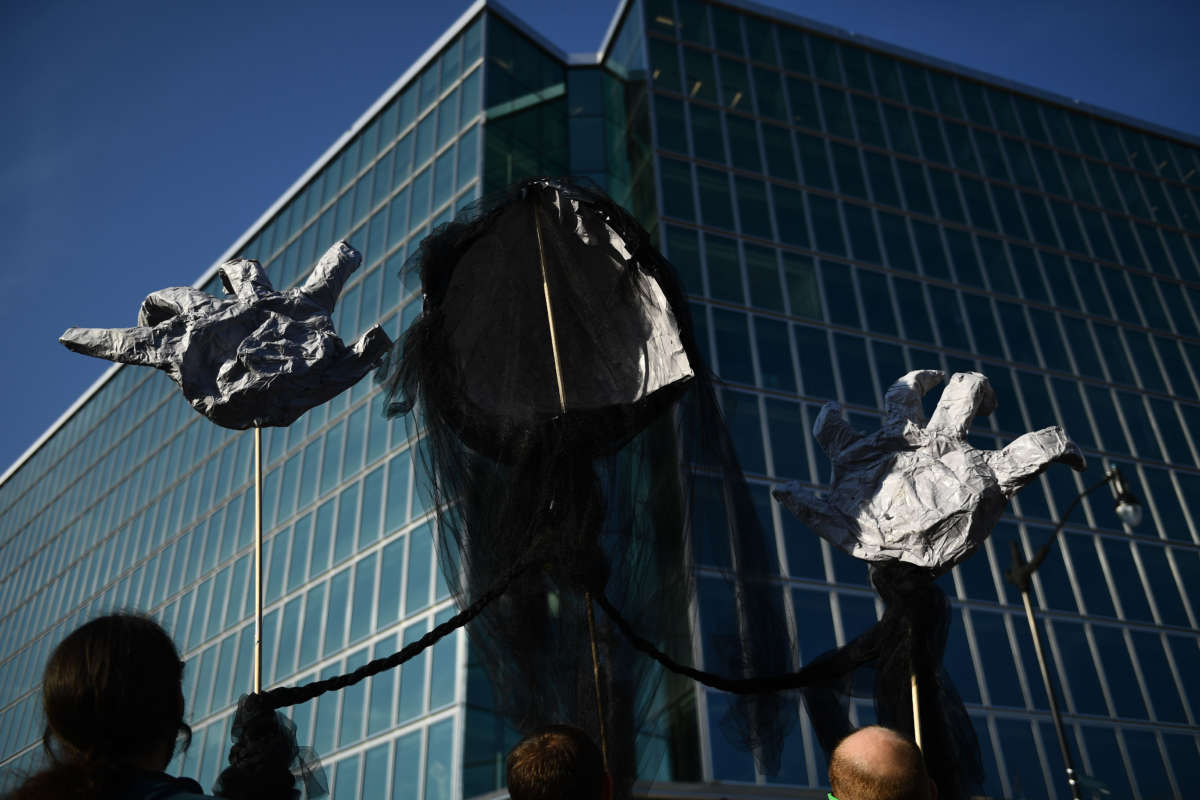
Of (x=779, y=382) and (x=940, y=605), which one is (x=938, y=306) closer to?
(x=779, y=382)

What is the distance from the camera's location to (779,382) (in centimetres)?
2002

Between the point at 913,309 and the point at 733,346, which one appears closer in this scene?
the point at 733,346

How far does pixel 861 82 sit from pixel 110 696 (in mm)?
25891

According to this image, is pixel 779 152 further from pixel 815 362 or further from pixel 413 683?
pixel 413 683

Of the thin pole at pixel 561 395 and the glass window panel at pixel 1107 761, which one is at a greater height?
the glass window panel at pixel 1107 761

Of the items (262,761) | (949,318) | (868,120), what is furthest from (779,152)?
(262,761)

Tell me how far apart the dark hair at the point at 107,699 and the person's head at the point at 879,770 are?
1658 millimetres

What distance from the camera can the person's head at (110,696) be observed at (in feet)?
5.90

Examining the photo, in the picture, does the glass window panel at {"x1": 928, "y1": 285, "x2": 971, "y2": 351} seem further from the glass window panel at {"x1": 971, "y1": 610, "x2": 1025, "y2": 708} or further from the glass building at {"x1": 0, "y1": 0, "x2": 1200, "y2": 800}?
the glass window panel at {"x1": 971, "y1": 610, "x2": 1025, "y2": 708}

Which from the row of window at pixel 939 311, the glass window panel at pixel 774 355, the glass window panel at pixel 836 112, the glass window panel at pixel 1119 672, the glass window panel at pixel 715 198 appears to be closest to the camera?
the glass window panel at pixel 1119 672

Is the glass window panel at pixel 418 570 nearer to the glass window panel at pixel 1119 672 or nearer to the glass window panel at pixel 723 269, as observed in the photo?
the glass window panel at pixel 723 269

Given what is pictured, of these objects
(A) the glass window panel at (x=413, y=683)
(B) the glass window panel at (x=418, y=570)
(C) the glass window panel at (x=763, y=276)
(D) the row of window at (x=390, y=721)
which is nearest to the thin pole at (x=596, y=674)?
(D) the row of window at (x=390, y=721)

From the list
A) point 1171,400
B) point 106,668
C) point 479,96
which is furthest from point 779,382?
point 106,668

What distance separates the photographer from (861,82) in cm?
2550
